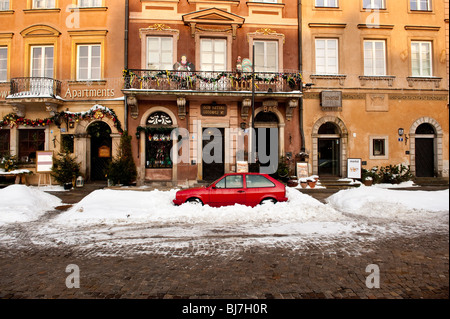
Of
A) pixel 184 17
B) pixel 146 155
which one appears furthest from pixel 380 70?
pixel 146 155

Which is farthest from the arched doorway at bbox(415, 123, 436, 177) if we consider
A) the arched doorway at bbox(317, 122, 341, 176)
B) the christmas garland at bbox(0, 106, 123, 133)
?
the christmas garland at bbox(0, 106, 123, 133)

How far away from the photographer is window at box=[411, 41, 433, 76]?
16250 mm

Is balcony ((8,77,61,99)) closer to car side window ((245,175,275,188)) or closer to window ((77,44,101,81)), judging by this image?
window ((77,44,101,81))

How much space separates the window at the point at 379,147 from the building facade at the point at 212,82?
14.9 feet

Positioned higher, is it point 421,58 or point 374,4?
point 374,4

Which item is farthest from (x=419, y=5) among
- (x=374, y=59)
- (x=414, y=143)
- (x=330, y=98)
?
(x=414, y=143)

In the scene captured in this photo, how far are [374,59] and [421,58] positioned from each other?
292cm

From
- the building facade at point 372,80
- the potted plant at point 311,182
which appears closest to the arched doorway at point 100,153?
the potted plant at point 311,182

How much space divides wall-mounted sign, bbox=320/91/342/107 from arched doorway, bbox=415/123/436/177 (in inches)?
210

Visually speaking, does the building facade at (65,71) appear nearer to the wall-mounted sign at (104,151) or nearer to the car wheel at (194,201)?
the wall-mounted sign at (104,151)

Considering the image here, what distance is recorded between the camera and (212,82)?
48.3 feet

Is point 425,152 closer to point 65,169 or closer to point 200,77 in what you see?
point 200,77

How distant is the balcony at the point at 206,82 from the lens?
14469 millimetres
